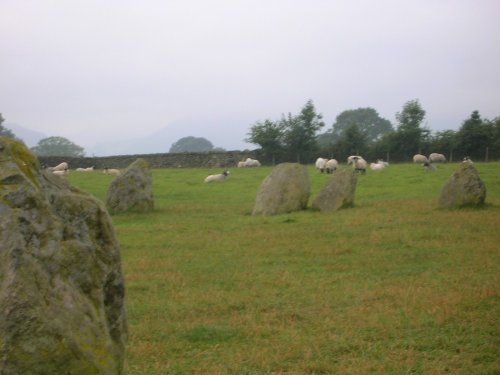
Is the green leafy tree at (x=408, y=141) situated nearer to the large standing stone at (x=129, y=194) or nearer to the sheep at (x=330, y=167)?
the sheep at (x=330, y=167)

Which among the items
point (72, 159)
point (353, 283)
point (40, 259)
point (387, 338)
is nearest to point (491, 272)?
point (353, 283)

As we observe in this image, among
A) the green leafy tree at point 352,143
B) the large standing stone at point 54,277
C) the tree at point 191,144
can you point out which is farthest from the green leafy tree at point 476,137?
the tree at point 191,144

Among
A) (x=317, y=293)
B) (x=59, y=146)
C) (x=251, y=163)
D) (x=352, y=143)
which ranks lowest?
(x=317, y=293)

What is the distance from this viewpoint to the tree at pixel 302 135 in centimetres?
5253

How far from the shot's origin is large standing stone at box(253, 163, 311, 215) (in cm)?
2050

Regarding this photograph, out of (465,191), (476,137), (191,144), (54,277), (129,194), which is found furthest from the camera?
(191,144)

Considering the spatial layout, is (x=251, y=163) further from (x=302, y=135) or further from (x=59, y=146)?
(x=59, y=146)

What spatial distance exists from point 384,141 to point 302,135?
23.3 ft

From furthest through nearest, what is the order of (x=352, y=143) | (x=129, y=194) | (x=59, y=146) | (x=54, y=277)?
(x=59, y=146) → (x=352, y=143) → (x=129, y=194) → (x=54, y=277)

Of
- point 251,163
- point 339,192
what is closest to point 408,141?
point 251,163

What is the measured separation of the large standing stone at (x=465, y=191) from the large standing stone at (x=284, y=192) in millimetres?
4621

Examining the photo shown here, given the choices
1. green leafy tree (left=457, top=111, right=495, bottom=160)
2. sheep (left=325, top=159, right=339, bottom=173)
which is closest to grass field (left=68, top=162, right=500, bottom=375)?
sheep (left=325, top=159, right=339, bottom=173)

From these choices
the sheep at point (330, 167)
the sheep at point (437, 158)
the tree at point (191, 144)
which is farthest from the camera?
the tree at point (191, 144)

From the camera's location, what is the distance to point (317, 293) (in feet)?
31.7
